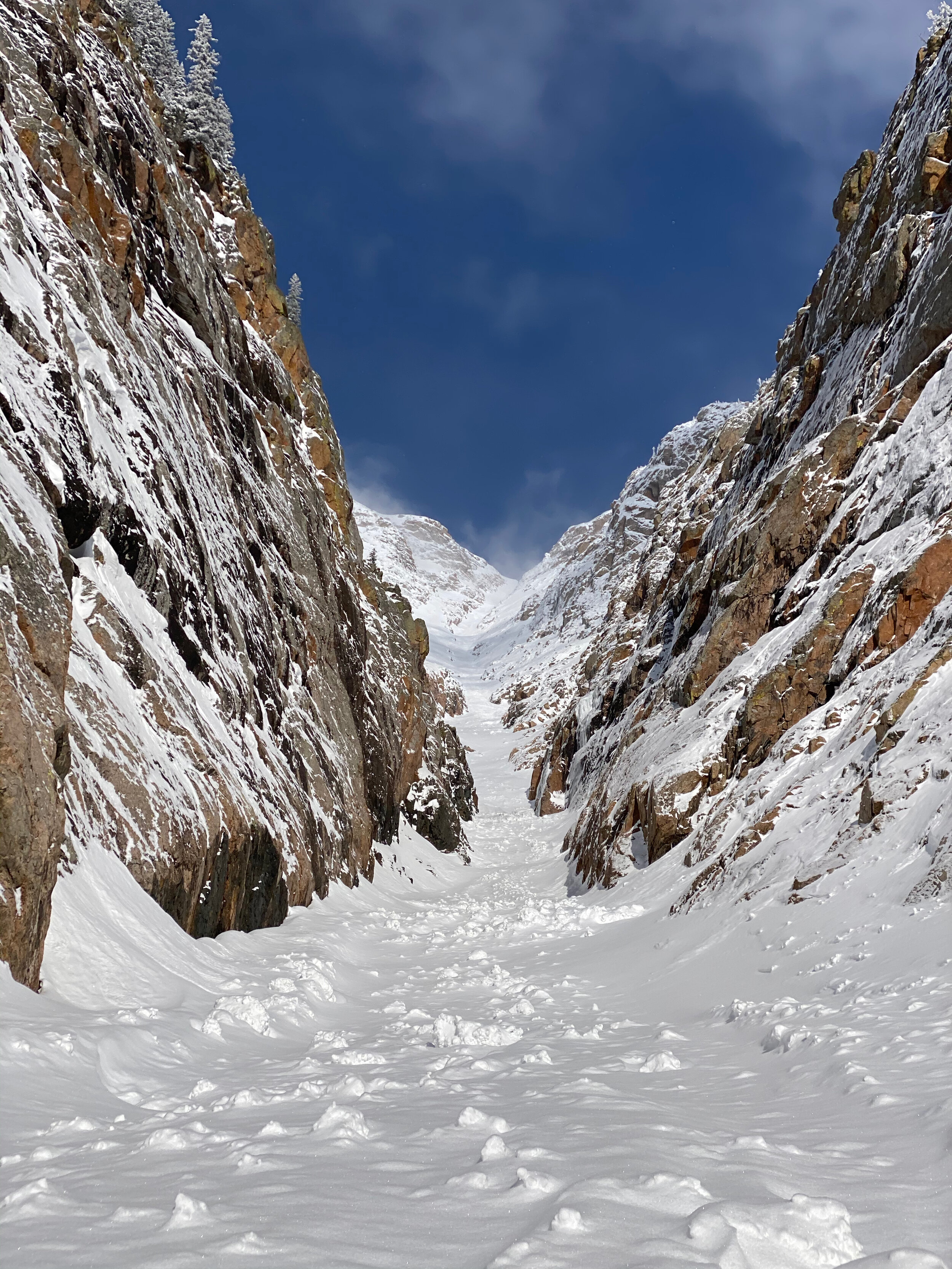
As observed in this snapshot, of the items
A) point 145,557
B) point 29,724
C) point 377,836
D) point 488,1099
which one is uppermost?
point 145,557

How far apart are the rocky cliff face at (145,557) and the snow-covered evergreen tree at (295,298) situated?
43.3 feet

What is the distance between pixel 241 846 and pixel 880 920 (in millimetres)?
10731

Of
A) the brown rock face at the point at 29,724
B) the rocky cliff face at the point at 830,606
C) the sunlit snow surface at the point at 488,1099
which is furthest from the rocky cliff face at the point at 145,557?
the rocky cliff face at the point at 830,606

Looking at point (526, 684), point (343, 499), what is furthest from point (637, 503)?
point (343, 499)

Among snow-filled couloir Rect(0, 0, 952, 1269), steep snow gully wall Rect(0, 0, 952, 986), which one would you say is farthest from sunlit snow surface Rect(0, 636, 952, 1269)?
steep snow gully wall Rect(0, 0, 952, 986)

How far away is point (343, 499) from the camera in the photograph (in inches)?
1543

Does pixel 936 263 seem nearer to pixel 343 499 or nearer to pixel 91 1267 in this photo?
pixel 343 499

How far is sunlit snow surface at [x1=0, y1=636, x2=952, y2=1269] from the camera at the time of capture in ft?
10.8

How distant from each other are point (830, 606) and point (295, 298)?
41.1 meters

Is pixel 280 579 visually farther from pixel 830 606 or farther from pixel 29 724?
pixel 29 724

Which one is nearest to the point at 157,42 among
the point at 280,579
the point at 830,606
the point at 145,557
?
the point at 280,579

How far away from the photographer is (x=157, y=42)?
123 feet

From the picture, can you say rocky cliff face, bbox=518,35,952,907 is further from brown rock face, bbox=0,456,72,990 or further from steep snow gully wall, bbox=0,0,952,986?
brown rock face, bbox=0,456,72,990

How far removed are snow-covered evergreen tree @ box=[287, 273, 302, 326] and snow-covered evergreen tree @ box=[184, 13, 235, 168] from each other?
8818 millimetres
